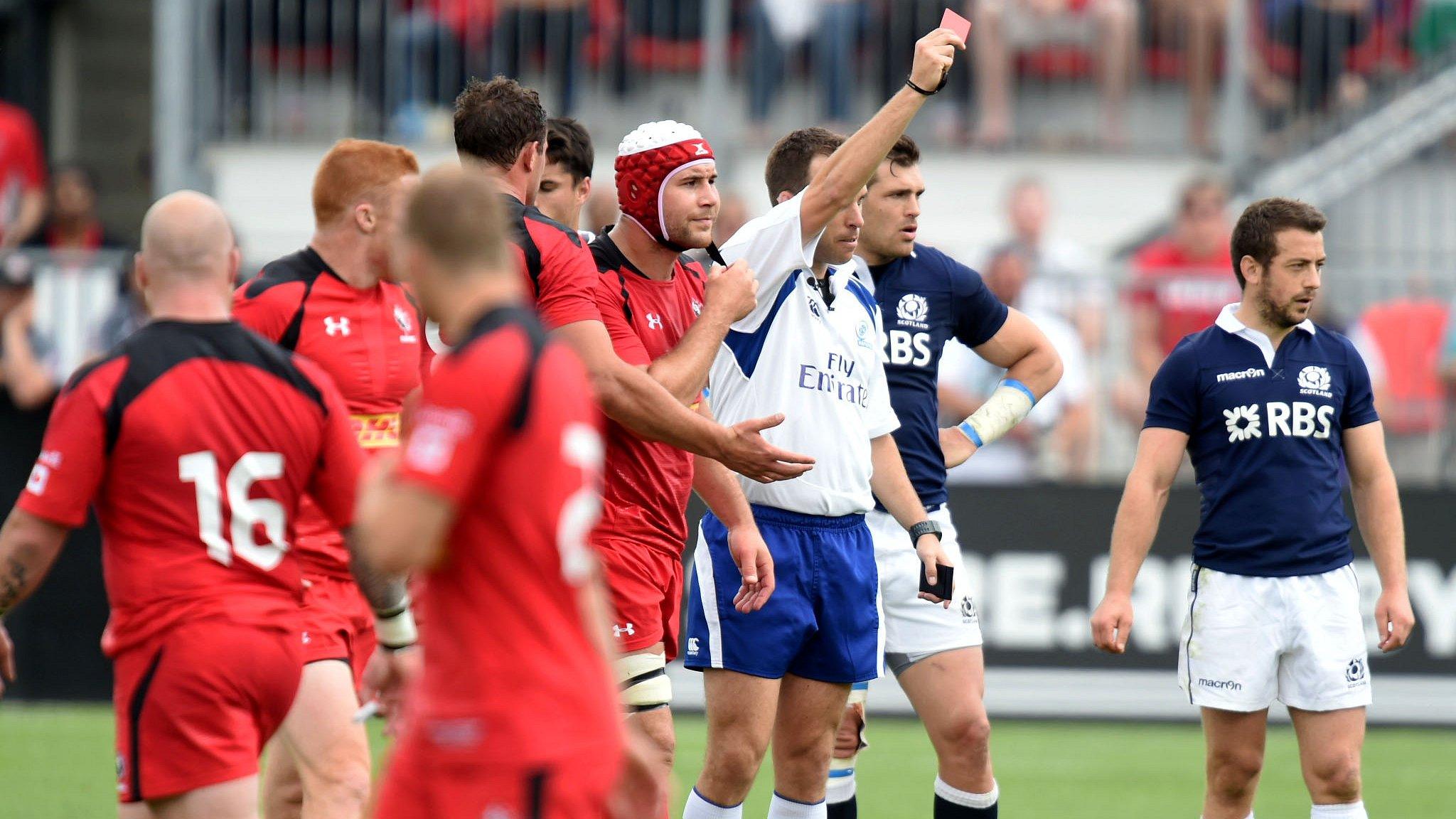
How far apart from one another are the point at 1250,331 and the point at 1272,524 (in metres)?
0.73

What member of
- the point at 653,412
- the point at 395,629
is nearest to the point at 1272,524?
the point at 653,412

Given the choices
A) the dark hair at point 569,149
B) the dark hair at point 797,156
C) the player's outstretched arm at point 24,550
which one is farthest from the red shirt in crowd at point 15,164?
the player's outstretched arm at point 24,550

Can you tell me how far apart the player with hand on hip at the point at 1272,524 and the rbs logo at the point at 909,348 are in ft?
3.23

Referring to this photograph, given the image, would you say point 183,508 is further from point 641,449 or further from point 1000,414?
point 1000,414

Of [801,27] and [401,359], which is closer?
[401,359]

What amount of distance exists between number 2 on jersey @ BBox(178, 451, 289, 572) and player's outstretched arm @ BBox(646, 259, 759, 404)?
1.29m

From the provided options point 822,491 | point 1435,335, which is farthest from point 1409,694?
point 822,491

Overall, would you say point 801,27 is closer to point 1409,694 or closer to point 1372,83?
point 1372,83

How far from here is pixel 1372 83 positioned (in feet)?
50.6

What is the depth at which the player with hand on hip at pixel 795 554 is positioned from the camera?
6105 millimetres

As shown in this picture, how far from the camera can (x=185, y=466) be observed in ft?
15.0

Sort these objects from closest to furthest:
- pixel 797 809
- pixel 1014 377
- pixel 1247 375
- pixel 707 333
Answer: pixel 707 333 < pixel 797 809 < pixel 1247 375 < pixel 1014 377

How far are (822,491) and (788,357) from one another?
0.48 meters

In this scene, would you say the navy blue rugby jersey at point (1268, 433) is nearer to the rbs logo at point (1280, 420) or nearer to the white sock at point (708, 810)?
the rbs logo at point (1280, 420)
